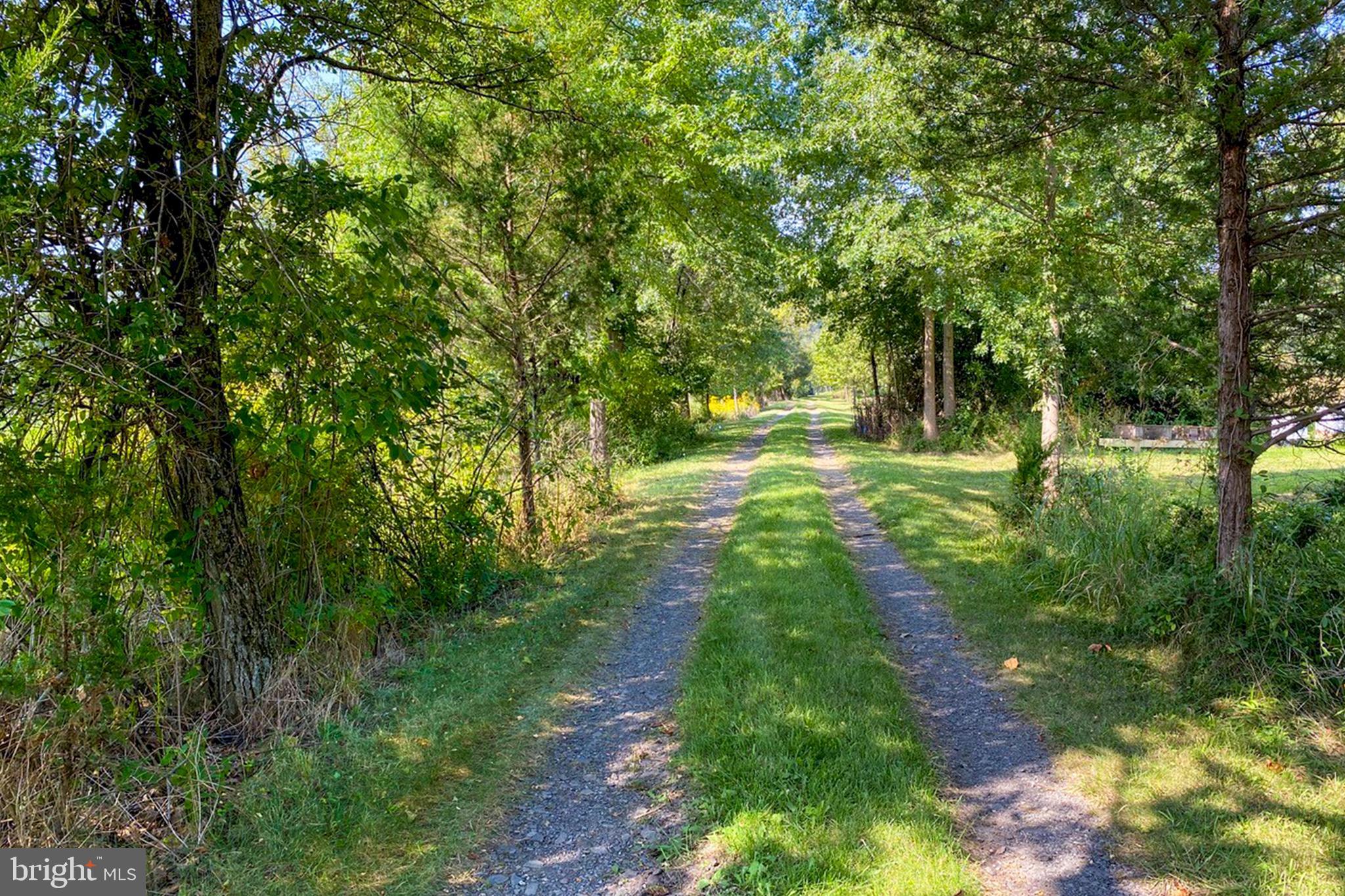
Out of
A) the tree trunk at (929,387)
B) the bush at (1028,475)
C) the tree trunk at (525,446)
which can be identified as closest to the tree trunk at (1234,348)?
the bush at (1028,475)

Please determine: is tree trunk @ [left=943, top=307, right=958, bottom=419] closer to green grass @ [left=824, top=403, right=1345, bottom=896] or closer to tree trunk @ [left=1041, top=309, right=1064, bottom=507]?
tree trunk @ [left=1041, top=309, right=1064, bottom=507]

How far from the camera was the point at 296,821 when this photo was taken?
3213 mm

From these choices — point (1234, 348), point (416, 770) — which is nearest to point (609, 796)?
point (416, 770)

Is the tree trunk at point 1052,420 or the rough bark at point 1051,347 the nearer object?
the rough bark at point 1051,347

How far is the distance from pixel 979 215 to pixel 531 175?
7554 millimetres

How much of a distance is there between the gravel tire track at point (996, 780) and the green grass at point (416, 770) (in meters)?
2.48

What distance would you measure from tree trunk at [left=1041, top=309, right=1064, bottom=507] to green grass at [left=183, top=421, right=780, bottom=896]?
565cm

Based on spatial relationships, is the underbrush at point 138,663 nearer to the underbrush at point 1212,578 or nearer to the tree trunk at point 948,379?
the underbrush at point 1212,578

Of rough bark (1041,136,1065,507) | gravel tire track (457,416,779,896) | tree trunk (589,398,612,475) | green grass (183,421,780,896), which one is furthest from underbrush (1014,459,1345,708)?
tree trunk (589,398,612,475)

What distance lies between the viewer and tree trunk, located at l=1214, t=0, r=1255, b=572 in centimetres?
457

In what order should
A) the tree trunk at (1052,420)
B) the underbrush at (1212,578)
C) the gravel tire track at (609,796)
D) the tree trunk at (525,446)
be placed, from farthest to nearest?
1. the tree trunk at (1052,420)
2. the tree trunk at (525,446)
3. the underbrush at (1212,578)
4. the gravel tire track at (609,796)

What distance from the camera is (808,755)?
3686 millimetres

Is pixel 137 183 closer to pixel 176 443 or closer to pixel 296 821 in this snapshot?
pixel 176 443

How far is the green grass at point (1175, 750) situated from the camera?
295 centimetres
